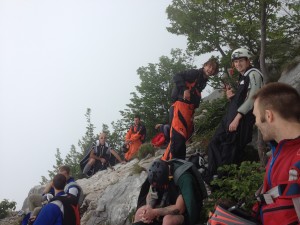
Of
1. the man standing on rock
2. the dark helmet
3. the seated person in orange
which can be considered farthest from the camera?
the seated person in orange

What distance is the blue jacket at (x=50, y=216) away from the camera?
18.0ft

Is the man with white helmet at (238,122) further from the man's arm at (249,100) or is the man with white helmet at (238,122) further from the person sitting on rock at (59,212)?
the person sitting on rock at (59,212)

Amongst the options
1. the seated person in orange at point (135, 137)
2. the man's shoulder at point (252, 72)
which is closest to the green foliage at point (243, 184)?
the man's shoulder at point (252, 72)

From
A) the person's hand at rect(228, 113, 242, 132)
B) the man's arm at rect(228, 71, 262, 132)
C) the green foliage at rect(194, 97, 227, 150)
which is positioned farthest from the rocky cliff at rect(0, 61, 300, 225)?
the man's arm at rect(228, 71, 262, 132)

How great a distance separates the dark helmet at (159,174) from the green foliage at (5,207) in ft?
45.3

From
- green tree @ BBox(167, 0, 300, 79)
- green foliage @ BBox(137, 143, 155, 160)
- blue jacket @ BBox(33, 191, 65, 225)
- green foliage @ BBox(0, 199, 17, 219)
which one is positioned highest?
green tree @ BBox(167, 0, 300, 79)

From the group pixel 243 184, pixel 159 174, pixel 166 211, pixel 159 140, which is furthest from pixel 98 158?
pixel 243 184

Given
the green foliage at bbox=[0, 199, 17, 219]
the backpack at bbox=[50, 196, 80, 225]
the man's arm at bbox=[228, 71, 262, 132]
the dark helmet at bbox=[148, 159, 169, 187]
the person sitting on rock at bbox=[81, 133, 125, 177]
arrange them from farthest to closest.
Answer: the green foliage at bbox=[0, 199, 17, 219], the person sitting on rock at bbox=[81, 133, 125, 177], the backpack at bbox=[50, 196, 80, 225], the man's arm at bbox=[228, 71, 262, 132], the dark helmet at bbox=[148, 159, 169, 187]

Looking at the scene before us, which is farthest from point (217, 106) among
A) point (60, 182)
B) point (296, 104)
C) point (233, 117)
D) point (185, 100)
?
point (296, 104)

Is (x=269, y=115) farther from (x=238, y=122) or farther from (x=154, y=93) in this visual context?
(x=154, y=93)

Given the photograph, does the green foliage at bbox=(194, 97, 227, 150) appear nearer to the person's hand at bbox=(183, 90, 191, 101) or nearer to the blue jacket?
the person's hand at bbox=(183, 90, 191, 101)

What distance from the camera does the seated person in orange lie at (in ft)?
46.4

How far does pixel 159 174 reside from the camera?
4.87m

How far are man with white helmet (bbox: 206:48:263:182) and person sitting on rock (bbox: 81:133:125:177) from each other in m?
8.18
